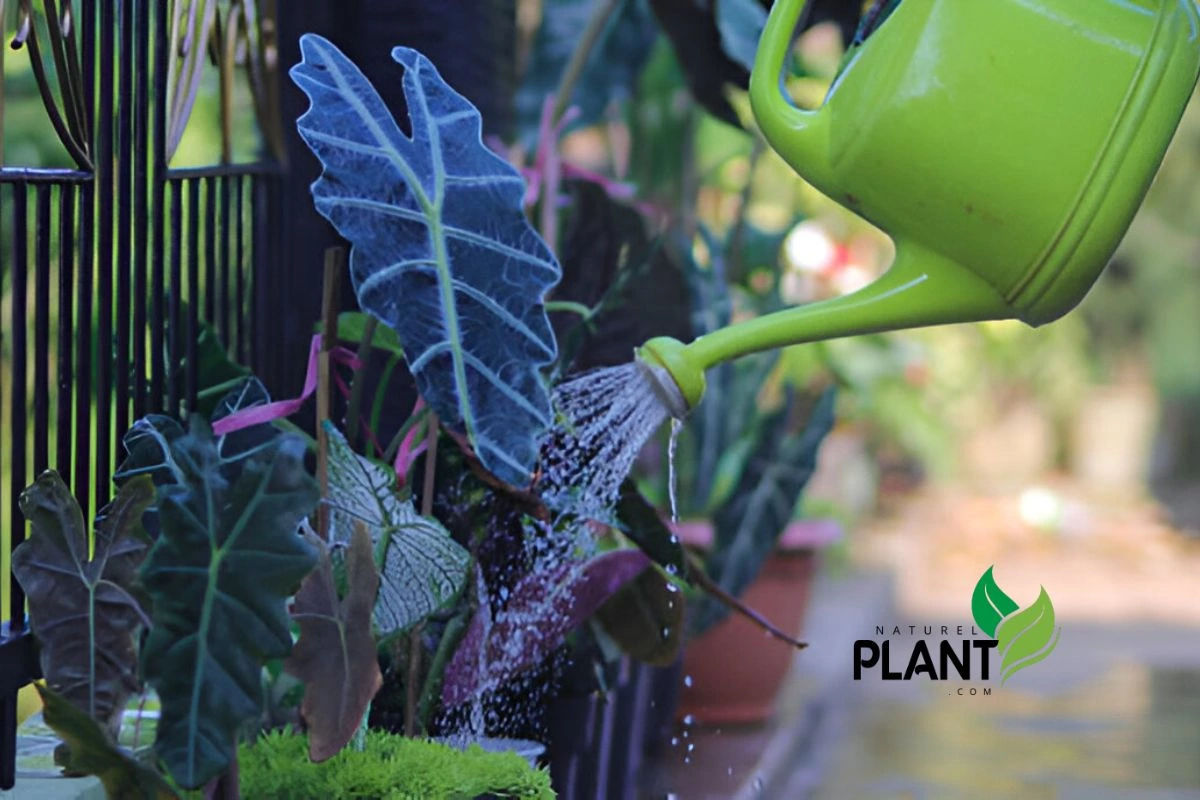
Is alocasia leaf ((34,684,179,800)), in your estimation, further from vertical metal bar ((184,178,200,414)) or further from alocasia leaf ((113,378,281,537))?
vertical metal bar ((184,178,200,414))

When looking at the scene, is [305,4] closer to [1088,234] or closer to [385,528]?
[385,528]

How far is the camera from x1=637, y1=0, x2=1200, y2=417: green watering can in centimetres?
159

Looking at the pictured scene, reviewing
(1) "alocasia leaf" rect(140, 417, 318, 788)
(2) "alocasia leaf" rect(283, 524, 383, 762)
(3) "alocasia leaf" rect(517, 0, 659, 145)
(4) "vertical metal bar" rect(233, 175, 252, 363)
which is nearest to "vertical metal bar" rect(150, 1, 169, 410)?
(4) "vertical metal bar" rect(233, 175, 252, 363)

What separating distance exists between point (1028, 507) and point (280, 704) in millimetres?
7563

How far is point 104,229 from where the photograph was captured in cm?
197

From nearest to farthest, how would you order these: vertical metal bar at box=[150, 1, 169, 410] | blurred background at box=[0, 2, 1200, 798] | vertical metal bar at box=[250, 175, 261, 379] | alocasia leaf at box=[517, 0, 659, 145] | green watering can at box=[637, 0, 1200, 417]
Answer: green watering can at box=[637, 0, 1200, 417], vertical metal bar at box=[150, 1, 169, 410], vertical metal bar at box=[250, 175, 261, 379], alocasia leaf at box=[517, 0, 659, 145], blurred background at box=[0, 2, 1200, 798]

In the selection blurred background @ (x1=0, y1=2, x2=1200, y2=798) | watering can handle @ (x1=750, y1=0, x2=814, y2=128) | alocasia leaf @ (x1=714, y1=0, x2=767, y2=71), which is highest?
alocasia leaf @ (x1=714, y1=0, x2=767, y2=71)

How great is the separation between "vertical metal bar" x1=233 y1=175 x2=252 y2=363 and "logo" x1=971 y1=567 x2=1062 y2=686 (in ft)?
3.75

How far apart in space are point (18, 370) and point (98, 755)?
524 mm

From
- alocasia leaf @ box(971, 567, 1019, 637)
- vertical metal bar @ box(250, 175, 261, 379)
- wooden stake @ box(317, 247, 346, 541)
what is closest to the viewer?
wooden stake @ box(317, 247, 346, 541)

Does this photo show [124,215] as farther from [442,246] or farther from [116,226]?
[442,246]

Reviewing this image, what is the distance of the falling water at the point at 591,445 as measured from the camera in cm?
194

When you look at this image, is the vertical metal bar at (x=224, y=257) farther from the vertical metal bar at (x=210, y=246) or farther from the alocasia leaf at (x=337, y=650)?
the alocasia leaf at (x=337, y=650)

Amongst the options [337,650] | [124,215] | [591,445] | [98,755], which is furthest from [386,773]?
[124,215]
